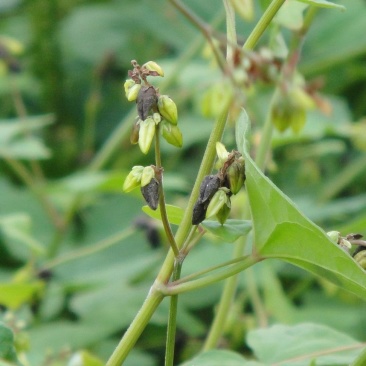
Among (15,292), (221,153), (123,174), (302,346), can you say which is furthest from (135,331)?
(123,174)

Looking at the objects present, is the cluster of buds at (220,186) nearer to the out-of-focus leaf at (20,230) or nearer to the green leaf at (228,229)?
the green leaf at (228,229)

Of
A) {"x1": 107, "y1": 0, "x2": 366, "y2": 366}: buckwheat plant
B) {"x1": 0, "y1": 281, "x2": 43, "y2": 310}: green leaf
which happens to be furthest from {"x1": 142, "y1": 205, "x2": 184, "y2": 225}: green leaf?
{"x1": 0, "y1": 281, "x2": 43, "y2": 310}: green leaf

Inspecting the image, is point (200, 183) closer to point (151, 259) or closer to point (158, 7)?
point (151, 259)

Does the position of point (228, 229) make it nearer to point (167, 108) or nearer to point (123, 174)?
point (167, 108)

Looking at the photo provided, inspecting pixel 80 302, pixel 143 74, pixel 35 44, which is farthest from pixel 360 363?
pixel 35 44

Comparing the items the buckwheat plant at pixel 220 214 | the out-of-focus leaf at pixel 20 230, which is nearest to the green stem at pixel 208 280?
the buckwheat plant at pixel 220 214
